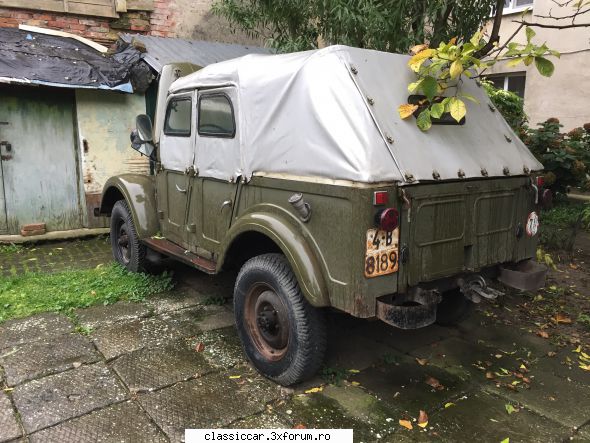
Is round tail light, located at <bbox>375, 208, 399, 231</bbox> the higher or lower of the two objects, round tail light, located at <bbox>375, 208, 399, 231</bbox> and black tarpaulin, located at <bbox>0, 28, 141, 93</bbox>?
the lower

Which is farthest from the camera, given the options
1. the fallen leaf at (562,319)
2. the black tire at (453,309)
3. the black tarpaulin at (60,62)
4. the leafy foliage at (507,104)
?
the leafy foliage at (507,104)

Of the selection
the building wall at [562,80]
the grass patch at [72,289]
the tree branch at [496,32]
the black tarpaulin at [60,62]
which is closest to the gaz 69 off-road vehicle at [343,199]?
the tree branch at [496,32]

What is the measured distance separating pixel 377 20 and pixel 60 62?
14.4 ft

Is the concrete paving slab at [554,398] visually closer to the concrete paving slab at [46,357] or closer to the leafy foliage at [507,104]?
the concrete paving slab at [46,357]

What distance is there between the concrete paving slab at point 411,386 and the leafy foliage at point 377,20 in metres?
3.28

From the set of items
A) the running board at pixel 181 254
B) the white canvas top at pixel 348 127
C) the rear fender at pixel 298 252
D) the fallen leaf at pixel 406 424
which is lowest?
the fallen leaf at pixel 406 424

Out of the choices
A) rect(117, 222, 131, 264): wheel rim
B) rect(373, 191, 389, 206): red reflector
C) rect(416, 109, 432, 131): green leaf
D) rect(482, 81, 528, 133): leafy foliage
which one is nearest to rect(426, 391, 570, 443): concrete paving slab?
rect(373, 191, 389, 206): red reflector

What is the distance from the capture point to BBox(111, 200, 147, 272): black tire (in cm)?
529

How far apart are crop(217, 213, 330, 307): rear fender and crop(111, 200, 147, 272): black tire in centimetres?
239

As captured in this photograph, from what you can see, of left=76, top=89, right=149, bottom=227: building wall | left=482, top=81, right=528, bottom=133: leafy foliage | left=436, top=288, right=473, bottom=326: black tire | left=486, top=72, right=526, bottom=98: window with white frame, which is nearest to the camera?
left=436, top=288, right=473, bottom=326: black tire

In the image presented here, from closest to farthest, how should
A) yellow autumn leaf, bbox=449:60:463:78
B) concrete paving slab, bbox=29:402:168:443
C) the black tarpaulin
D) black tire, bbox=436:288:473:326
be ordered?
concrete paving slab, bbox=29:402:168:443 < yellow autumn leaf, bbox=449:60:463:78 < black tire, bbox=436:288:473:326 < the black tarpaulin

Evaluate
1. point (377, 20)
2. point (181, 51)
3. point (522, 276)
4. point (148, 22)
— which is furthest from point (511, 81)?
point (522, 276)

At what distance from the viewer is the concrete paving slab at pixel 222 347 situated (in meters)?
3.72

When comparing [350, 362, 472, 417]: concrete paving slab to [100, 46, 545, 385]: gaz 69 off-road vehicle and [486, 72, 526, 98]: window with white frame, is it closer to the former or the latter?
[100, 46, 545, 385]: gaz 69 off-road vehicle
